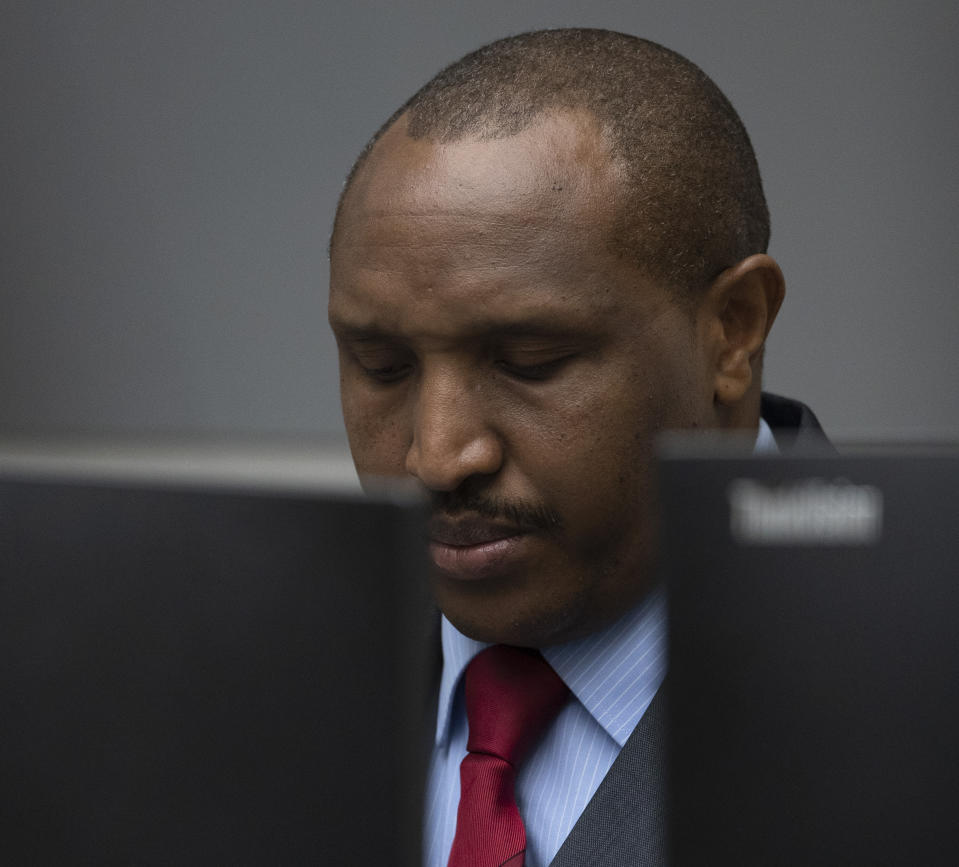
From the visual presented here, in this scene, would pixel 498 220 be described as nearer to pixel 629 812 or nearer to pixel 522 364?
pixel 522 364

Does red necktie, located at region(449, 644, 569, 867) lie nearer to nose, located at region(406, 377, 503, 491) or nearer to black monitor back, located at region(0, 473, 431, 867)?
nose, located at region(406, 377, 503, 491)

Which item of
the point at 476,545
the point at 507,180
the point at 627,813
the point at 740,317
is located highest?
the point at 507,180

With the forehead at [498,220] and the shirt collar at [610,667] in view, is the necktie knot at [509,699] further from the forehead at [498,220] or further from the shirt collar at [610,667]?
the forehead at [498,220]

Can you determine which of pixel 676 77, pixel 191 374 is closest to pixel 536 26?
pixel 191 374

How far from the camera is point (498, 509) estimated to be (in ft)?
2.73

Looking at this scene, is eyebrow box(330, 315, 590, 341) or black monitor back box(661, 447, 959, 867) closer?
black monitor back box(661, 447, 959, 867)

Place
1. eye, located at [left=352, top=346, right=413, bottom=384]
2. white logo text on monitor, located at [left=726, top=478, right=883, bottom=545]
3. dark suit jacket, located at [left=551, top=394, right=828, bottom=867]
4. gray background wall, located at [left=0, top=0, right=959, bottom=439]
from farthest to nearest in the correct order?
gray background wall, located at [left=0, top=0, right=959, bottom=439]
eye, located at [left=352, top=346, right=413, bottom=384]
dark suit jacket, located at [left=551, top=394, right=828, bottom=867]
white logo text on monitor, located at [left=726, top=478, right=883, bottom=545]

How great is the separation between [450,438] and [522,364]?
0.08m

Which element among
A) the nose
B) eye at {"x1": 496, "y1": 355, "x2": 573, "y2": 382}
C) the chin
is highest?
eye at {"x1": 496, "y1": 355, "x2": 573, "y2": 382}

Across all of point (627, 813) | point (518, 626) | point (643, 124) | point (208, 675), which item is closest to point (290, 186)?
point (643, 124)

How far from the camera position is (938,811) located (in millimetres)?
426

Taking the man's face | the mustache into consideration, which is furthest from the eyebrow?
the mustache

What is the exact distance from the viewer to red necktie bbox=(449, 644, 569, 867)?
0.79 m

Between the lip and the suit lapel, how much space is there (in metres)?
0.13
